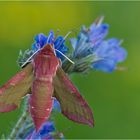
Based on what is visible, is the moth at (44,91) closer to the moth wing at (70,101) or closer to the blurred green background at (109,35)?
the moth wing at (70,101)

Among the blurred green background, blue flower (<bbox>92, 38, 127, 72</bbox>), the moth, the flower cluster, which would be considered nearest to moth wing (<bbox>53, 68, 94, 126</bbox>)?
the moth

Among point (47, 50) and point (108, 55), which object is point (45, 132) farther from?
point (108, 55)

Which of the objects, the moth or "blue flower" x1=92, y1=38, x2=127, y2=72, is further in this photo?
"blue flower" x1=92, y1=38, x2=127, y2=72

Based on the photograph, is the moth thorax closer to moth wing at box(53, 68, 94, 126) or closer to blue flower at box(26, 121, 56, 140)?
moth wing at box(53, 68, 94, 126)

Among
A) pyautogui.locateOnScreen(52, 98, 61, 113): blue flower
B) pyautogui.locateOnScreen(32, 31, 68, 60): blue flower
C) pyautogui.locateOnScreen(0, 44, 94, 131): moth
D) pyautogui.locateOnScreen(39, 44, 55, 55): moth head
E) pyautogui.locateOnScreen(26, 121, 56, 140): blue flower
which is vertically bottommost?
pyautogui.locateOnScreen(26, 121, 56, 140): blue flower

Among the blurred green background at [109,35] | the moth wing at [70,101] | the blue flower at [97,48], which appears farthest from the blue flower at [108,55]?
the blurred green background at [109,35]

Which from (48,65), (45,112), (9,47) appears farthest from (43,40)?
(9,47)

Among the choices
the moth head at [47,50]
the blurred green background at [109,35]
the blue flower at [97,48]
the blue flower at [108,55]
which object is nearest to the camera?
the moth head at [47,50]
